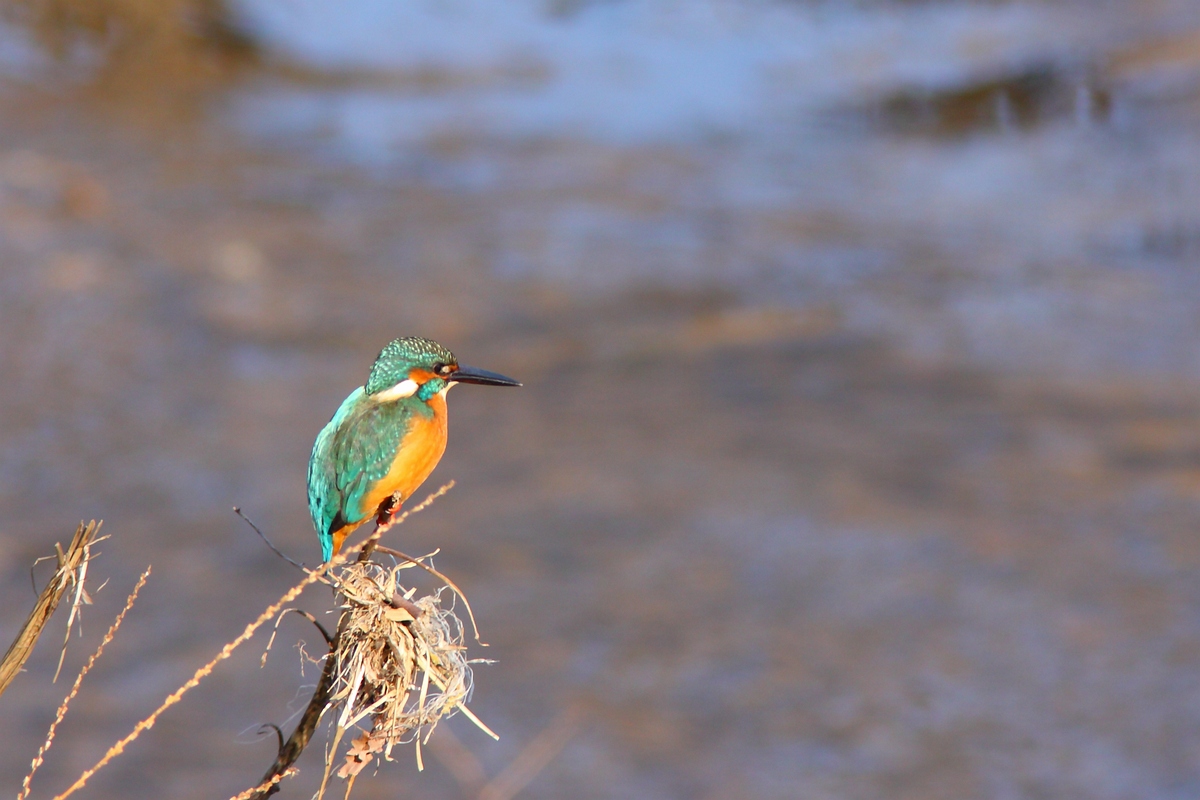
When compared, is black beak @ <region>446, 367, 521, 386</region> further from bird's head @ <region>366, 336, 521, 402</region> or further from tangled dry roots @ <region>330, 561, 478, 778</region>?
tangled dry roots @ <region>330, 561, 478, 778</region>

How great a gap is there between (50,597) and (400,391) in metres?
0.52

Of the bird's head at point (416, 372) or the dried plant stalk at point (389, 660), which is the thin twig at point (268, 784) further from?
the bird's head at point (416, 372)

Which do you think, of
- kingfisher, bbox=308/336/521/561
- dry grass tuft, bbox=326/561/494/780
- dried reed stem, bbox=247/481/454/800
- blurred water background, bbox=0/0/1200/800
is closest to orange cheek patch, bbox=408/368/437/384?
kingfisher, bbox=308/336/521/561

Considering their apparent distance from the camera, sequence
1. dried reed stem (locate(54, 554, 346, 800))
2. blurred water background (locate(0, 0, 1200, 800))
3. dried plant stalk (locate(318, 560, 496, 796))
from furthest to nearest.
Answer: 1. blurred water background (locate(0, 0, 1200, 800))
2. dried plant stalk (locate(318, 560, 496, 796))
3. dried reed stem (locate(54, 554, 346, 800))

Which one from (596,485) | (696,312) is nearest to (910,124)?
(696,312)

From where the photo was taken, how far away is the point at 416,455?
1.69m

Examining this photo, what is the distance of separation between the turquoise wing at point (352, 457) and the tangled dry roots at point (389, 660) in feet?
0.78

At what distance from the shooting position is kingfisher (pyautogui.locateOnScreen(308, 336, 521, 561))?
168cm

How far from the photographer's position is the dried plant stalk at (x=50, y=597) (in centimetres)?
154

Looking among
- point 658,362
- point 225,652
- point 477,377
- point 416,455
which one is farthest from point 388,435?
point 658,362

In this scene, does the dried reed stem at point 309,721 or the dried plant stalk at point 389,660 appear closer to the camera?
the dried reed stem at point 309,721

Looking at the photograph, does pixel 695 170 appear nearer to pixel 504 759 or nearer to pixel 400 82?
pixel 400 82

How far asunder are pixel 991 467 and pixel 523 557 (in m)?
3.75

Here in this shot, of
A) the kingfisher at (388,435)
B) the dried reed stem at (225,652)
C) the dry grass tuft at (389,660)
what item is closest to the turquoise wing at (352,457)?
the kingfisher at (388,435)
